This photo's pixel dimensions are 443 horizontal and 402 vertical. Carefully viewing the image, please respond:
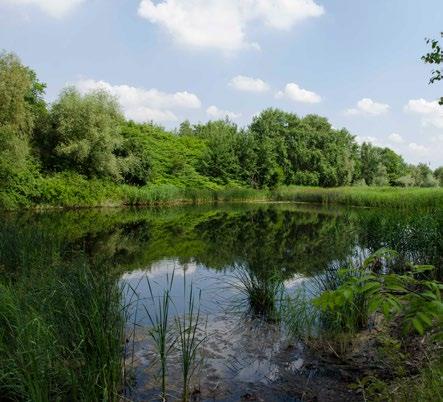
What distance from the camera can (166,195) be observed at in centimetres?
3162

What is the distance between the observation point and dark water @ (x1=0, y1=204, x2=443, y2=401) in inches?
140

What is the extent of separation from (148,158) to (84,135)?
650 cm

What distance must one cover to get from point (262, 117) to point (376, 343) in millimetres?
49779

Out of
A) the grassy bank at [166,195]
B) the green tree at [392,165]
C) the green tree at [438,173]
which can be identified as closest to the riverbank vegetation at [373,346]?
the grassy bank at [166,195]

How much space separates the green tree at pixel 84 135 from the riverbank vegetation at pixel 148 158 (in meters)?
0.07

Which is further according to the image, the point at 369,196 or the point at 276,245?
the point at 369,196

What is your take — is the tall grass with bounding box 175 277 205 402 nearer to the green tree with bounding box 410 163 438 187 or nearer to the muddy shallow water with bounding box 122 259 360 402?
the muddy shallow water with bounding box 122 259 360 402

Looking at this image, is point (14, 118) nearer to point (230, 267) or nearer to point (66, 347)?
point (230, 267)

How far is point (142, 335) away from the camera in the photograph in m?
4.55

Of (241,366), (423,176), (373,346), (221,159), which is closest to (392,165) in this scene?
(423,176)

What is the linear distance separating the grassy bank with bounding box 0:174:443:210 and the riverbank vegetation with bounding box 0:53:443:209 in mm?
76

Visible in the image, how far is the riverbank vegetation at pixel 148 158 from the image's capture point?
77.3 ft

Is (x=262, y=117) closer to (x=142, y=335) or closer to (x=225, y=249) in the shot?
(x=225, y=249)

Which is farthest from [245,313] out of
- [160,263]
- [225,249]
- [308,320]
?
[225,249]
